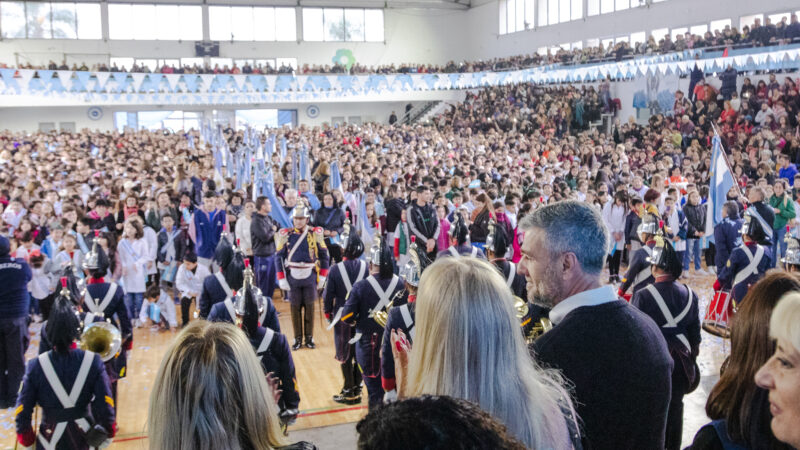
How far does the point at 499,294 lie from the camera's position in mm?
1986

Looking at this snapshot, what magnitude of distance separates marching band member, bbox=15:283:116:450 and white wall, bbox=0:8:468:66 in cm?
3874

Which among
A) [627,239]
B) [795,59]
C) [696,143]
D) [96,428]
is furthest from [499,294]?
[795,59]

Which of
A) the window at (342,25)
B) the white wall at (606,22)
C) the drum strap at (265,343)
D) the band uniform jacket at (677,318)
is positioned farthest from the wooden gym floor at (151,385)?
the window at (342,25)

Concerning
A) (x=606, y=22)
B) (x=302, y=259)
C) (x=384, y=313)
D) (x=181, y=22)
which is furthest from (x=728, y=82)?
(x=181, y=22)

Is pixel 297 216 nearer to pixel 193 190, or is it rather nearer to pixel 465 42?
pixel 193 190

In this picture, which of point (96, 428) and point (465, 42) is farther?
point (465, 42)

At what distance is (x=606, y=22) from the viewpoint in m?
30.7

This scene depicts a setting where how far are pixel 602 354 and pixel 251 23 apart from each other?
138 ft

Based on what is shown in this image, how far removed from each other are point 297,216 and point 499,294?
21.2 ft

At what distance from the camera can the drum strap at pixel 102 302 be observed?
19.0ft

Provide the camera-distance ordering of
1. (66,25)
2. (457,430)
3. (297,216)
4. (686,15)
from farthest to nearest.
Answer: (66,25) → (686,15) → (297,216) → (457,430)

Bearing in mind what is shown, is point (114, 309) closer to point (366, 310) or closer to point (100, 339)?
point (100, 339)

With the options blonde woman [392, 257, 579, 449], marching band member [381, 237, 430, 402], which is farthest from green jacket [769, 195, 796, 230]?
blonde woman [392, 257, 579, 449]

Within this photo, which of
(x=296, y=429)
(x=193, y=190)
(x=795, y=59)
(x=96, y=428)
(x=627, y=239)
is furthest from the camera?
(x=795, y=59)
